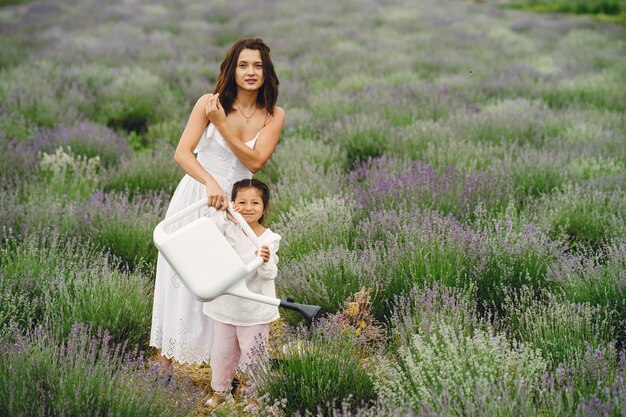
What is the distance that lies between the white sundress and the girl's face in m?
0.30

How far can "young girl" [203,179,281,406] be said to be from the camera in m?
2.81

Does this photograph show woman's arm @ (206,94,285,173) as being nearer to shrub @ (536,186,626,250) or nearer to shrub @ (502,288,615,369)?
shrub @ (502,288,615,369)

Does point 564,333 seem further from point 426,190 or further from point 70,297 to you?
point 70,297

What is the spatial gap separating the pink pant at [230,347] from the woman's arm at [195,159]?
1.90ft

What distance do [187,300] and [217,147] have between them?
2.53 feet

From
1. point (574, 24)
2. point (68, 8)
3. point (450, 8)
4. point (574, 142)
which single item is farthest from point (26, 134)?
point (450, 8)

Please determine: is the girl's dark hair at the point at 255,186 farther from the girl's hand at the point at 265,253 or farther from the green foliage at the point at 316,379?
the green foliage at the point at 316,379

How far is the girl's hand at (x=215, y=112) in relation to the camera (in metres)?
2.92

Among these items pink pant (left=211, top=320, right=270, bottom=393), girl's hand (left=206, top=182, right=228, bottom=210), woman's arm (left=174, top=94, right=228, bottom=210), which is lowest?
pink pant (left=211, top=320, right=270, bottom=393)

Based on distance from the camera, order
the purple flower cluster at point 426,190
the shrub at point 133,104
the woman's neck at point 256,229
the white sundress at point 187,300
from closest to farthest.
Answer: the woman's neck at point 256,229 → the white sundress at point 187,300 → the purple flower cluster at point 426,190 → the shrub at point 133,104

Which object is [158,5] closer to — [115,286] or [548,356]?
[115,286]

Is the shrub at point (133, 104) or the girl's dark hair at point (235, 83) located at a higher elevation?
the girl's dark hair at point (235, 83)

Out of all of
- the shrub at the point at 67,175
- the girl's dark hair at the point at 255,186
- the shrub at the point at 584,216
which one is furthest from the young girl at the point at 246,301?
the shrub at the point at 67,175

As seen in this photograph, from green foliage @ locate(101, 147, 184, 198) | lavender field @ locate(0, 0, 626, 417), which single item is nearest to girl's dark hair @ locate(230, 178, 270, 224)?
lavender field @ locate(0, 0, 626, 417)
